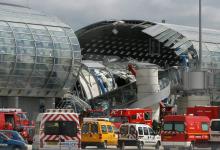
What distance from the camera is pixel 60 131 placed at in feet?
109

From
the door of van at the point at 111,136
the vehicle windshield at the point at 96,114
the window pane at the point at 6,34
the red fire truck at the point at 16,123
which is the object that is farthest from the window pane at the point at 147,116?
the window pane at the point at 6,34

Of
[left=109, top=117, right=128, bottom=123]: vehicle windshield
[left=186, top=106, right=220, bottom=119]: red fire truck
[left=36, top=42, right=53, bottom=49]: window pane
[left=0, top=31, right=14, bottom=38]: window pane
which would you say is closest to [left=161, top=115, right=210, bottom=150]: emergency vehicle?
[left=186, top=106, right=220, bottom=119]: red fire truck

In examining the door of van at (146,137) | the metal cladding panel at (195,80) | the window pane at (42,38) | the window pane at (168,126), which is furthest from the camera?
the metal cladding panel at (195,80)

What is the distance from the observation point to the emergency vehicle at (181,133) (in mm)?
42062

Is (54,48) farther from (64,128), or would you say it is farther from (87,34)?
(64,128)

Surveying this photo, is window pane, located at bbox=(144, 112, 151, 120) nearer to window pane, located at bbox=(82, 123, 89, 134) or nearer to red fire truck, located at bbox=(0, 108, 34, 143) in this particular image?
red fire truck, located at bbox=(0, 108, 34, 143)

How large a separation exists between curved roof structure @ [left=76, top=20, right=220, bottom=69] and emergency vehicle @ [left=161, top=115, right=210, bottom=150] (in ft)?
138

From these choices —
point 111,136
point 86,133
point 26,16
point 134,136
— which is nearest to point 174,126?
point 134,136

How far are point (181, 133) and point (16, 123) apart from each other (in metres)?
14.1

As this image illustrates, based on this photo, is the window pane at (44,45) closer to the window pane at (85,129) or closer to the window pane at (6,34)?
the window pane at (6,34)

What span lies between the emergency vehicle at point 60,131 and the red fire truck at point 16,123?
16.7 m

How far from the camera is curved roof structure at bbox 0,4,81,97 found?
6944 centimetres

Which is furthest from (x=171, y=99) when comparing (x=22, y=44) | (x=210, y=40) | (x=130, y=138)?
(x=130, y=138)

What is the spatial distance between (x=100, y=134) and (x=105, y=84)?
3707 cm
